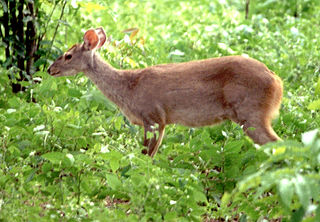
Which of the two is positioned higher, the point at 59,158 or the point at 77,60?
the point at 59,158

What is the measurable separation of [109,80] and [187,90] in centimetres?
93

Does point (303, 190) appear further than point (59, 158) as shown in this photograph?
No

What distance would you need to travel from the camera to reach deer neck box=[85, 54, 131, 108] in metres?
6.81

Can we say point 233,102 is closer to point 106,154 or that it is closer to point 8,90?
point 106,154

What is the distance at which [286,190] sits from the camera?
10.7 feet

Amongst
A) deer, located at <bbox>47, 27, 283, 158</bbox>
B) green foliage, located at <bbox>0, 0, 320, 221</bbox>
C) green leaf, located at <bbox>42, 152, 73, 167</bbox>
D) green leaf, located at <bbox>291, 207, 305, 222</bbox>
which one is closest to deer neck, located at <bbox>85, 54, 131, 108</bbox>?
deer, located at <bbox>47, 27, 283, 158</bbox>

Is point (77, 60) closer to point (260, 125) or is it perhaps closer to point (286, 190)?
point (260, 125)

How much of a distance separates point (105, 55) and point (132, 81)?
0.88 metres

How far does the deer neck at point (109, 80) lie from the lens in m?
6.81

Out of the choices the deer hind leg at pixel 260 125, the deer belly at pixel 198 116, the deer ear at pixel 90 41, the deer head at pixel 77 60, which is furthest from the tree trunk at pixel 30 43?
the deer hind leg at pixel 260 125

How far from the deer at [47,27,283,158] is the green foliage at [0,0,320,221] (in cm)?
14

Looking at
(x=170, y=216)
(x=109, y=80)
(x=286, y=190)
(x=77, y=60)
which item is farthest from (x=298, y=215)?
Answer: (x=77, y=60)

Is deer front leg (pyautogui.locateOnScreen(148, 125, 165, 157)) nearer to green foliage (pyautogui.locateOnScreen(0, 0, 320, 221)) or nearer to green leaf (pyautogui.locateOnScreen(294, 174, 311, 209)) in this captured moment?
green foliage (pyautogui.locateOnScreen(0, 0, 320, 221))

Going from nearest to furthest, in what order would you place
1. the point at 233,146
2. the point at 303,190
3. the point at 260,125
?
the point at 303,190 < the point at 233,146 < the point at 260,125
